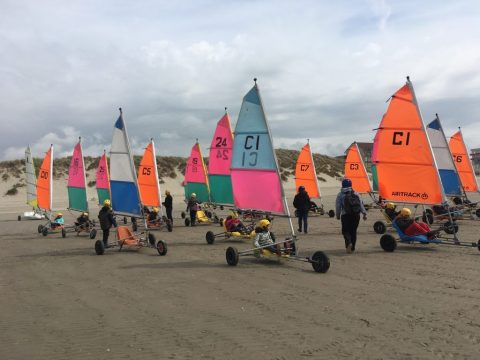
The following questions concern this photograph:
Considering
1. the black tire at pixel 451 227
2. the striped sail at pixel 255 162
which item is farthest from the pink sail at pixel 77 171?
the black tire at pixel 451 227

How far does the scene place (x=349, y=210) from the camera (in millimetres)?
10188

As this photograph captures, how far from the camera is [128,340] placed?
195 inches

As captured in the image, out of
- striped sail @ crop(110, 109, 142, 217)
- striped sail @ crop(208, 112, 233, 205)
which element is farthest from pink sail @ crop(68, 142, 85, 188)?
striped sail @ crop(110, 109, 142, 217)

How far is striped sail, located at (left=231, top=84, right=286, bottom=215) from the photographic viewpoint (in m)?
9.99

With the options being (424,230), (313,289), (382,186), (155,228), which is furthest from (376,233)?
(155,228)

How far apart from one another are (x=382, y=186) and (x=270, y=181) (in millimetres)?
4370

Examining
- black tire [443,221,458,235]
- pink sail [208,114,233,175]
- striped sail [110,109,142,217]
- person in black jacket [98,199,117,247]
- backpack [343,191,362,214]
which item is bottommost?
black tire [443,221,458,235]

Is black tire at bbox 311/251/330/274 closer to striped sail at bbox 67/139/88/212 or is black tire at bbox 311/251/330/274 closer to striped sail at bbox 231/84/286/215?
striped sail at bbox 231/84/286/215

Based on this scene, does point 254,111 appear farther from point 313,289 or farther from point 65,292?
point 65,292

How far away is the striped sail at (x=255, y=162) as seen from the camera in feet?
32.8

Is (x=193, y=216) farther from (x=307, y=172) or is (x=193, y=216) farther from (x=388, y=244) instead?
(x=388, y=244)

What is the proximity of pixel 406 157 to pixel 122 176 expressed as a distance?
26.8 feet

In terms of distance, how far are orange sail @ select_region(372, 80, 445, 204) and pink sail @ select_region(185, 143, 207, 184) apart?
35.5ft

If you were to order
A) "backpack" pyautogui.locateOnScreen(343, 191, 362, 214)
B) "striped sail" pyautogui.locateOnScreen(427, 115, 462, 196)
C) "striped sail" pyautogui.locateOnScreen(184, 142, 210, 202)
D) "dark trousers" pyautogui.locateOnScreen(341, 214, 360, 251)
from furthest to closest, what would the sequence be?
"striped sail" pyautogui.locateOnScreen(184, 142, 210, 202) → "striped sail" pyautogui.locateOnScreen(427, 115, 462, 196) → "dark trousers" pyautogui.locateOnScreen(341, 214, 360, 251) → "backpack" pyautogui.locateOnScreen(343, 191, 362, 214)
